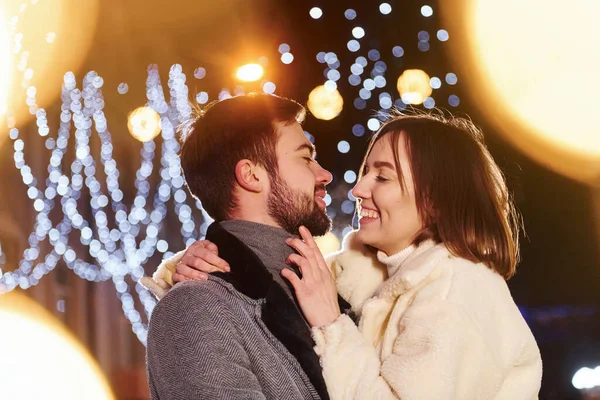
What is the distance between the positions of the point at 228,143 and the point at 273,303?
0.66m

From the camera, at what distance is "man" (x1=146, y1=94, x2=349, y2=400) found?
2191mm

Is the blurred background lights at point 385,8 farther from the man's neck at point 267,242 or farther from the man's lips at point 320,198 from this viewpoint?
the man's neck at point 267,242

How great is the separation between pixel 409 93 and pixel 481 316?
5.54 m

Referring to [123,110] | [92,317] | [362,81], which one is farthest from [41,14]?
[92,317]

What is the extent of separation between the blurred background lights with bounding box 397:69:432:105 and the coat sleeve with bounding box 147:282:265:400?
5474 mm

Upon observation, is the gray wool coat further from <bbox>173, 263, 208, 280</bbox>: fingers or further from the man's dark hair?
the man's dark hair

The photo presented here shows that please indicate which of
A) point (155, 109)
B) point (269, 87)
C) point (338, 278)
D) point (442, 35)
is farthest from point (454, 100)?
point (338, 278)

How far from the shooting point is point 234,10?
787 cm

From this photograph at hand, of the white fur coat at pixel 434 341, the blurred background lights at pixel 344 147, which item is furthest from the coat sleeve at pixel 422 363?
the blurred background lights at pixel 344 147

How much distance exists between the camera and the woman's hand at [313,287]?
2.35 metres

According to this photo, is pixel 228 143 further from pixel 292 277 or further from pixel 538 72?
pixel 538 72

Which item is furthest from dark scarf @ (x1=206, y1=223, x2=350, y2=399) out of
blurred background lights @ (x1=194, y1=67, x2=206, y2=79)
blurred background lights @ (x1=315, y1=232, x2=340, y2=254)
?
blurred background lights @ (x1=315, y1=232, x2=340, y2=254)

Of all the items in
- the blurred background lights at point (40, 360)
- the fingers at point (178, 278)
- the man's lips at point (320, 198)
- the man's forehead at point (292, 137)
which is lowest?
the blurred background lights at point (40, 360)

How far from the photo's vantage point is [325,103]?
27.4 feet
